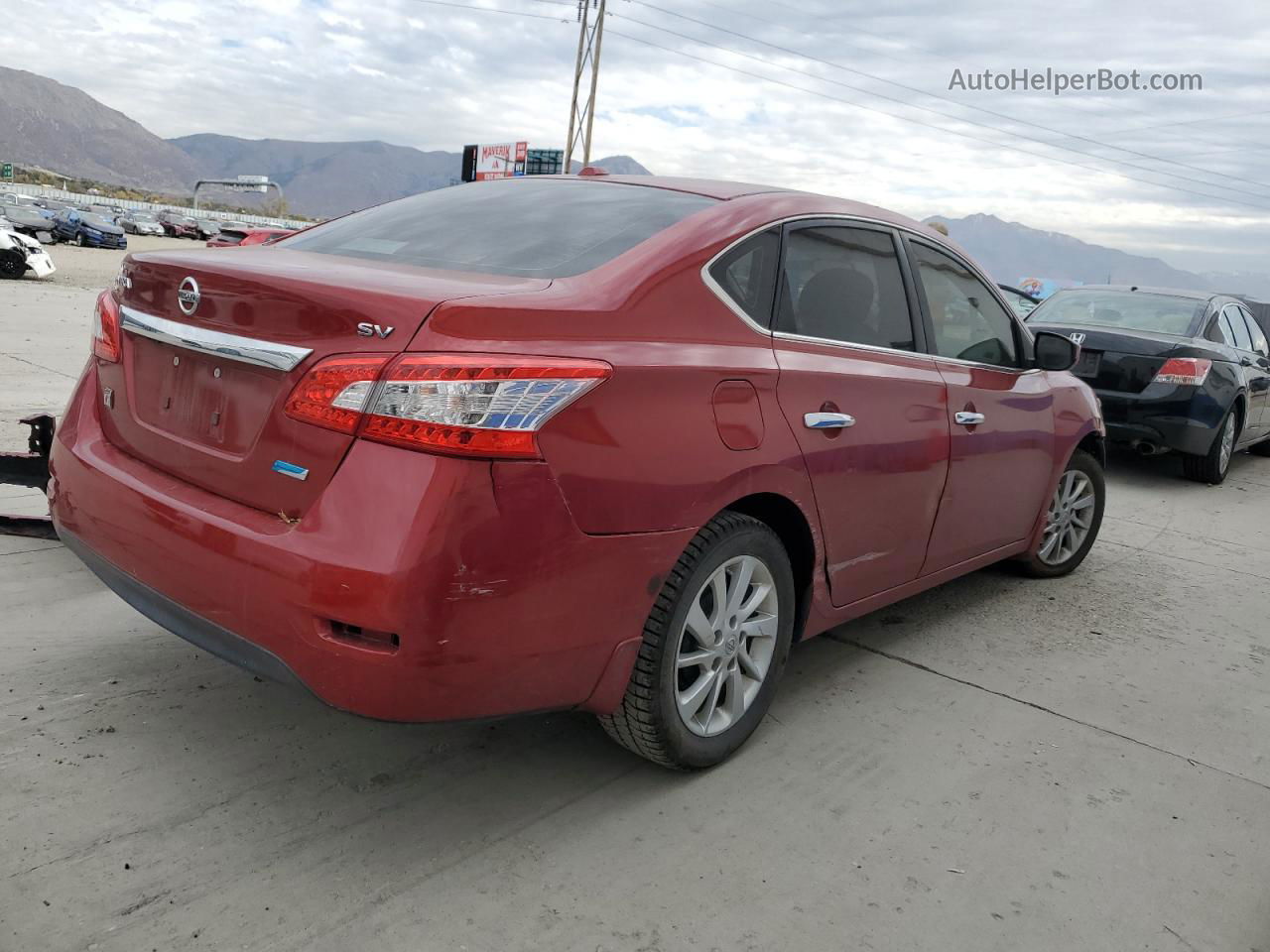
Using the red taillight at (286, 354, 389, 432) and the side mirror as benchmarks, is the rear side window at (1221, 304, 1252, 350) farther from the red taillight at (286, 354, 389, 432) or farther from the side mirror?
the red taillight at (286, 354, 389, 432)

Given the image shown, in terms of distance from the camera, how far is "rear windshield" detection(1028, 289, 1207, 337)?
824 centimetres

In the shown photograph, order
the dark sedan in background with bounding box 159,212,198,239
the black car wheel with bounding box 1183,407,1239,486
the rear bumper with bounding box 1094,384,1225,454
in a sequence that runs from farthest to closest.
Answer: the dark sedan in background with bounding box 159,212,198,239, the black car wheel with bounding box 1183,407,1239,486, the rear bumper with bounding box 1094,384,1225,454

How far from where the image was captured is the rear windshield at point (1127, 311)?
8.24 m

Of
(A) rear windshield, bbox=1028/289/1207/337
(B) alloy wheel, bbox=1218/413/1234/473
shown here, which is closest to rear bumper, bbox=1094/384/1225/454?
(B) alloy wheel, bbox=1218/413/1234/473

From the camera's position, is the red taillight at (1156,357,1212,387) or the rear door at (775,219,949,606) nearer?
the rear door at (775,219,949,606)

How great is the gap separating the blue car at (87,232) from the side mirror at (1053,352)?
41.9 m

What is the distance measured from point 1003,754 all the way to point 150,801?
7.86ft

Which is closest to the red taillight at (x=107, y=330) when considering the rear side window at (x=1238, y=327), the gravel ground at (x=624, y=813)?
the gravel ground at (x=624, y=813)

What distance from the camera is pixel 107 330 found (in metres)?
2.80

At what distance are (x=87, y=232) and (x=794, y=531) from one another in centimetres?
4292

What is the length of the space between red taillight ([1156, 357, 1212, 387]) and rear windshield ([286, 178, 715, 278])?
5932 mm

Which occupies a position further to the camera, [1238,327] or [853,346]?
[1238,327]

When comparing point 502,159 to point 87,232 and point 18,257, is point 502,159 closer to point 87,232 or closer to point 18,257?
point 87,232

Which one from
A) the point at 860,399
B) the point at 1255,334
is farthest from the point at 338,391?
the point at 1255,334
